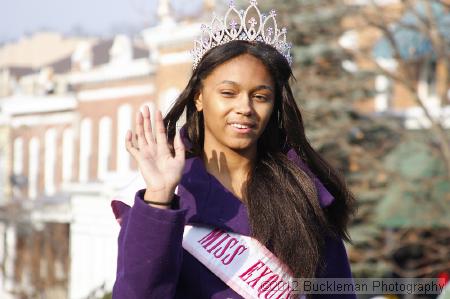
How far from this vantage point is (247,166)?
10.8 ft

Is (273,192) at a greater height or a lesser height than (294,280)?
greater

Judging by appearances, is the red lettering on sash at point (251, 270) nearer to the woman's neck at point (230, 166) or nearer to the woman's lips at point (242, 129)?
the woman's neck at point (230, 166)

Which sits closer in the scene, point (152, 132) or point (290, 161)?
point (152, 132)

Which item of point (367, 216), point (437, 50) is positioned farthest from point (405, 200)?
point (437, 50)

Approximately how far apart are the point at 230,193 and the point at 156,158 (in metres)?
0.40

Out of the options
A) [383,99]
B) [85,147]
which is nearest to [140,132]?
[383,99]

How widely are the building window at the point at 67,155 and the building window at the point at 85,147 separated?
96 centimetres

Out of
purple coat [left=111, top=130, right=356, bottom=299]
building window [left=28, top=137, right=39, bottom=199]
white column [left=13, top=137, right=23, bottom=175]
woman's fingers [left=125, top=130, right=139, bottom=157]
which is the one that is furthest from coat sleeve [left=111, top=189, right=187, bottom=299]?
white column [left=13, top=137, right=23, bottom=175]

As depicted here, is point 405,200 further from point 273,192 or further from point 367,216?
point 273,192

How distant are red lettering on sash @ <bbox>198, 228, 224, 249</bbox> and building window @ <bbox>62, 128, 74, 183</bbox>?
108 feet

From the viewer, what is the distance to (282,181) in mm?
3266

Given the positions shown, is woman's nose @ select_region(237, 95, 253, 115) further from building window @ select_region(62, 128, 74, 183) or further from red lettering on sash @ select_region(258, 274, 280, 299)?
building window @ select_region(62, 128, 74, 183)

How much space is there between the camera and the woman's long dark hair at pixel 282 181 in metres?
3.12

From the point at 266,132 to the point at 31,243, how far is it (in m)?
25.1
